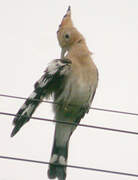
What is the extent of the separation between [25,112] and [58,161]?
1.03 metres

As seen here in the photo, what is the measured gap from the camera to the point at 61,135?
5.71m

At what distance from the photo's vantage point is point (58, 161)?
218 inches

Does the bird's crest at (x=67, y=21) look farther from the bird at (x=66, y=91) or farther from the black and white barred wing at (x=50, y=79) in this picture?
the black and white barred wing at (x=50, y=79)

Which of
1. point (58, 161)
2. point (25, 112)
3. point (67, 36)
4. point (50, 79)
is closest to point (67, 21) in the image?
point (67, 36)

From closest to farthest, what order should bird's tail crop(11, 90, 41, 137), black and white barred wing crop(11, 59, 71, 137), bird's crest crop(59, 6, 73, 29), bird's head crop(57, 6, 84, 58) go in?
bird's tail crop(11, 90, 41, 137) < black and white barred wing crop(11, 59, 71, 137) < bird's head crop(57, 6, 84, 58) < bird's crest crop(59, 6, 73, 29)

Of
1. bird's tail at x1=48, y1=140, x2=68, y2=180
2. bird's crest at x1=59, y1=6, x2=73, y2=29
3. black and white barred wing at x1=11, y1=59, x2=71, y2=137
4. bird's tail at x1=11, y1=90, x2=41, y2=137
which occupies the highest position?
bird's crest at x1=59, y1=6, x2=73, y2=29

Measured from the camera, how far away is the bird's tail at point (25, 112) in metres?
4.43

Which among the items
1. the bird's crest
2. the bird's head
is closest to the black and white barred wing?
the bird's head

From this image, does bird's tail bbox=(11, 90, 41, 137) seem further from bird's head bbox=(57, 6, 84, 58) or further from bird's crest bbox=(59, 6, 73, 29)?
bird's crest bbox=(59, 6, 73, 29)

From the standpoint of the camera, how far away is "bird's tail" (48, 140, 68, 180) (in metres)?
5.21

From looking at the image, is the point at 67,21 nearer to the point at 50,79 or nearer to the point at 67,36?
the point at 67,36

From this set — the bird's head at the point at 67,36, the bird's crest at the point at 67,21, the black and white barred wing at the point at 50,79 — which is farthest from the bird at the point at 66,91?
the bird's crest at the point at 67,21

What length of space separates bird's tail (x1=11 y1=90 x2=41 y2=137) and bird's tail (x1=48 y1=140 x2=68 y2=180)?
0.71 m

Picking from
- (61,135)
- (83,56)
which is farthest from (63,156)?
(83,56)
